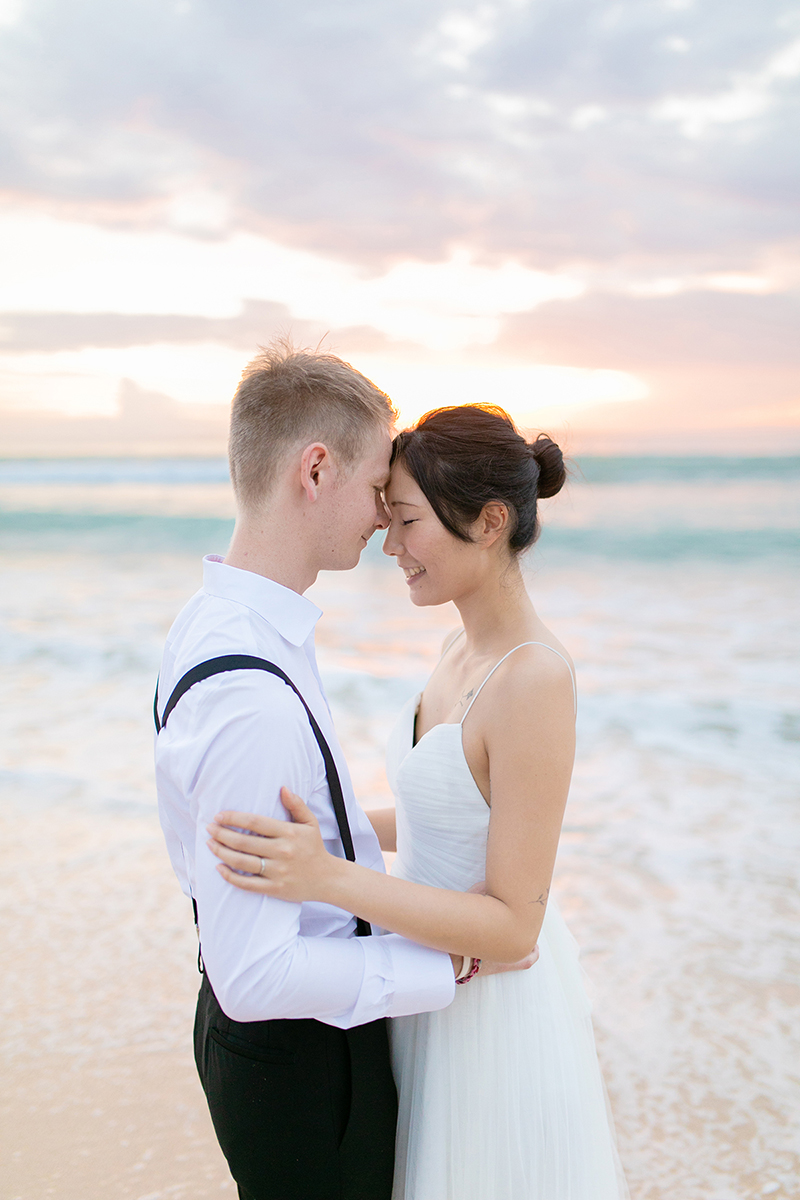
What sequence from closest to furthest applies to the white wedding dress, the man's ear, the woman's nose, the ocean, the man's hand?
the man's ear, the man's hand, the white wedding dress, the woman's nose, the ocean

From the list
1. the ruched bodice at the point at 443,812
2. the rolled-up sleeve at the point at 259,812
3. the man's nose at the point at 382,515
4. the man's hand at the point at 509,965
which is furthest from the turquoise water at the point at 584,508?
the rolled-up sleeve at the point at 259,812

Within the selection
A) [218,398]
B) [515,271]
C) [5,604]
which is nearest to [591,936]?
[5,604]

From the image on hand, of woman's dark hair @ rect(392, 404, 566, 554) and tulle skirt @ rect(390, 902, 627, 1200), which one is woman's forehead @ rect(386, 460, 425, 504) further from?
tulle skirt @ rect(390, 902, 627, 1200)

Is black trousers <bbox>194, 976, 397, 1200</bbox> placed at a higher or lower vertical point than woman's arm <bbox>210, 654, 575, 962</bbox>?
lower

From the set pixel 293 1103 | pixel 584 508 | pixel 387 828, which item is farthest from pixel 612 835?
pixel 584 508

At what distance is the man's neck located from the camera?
1810 millimetres

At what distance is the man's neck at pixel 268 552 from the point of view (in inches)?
71.2

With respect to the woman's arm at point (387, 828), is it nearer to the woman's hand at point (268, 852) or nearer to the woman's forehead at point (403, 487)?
the woman's forehead at point (403, 487)

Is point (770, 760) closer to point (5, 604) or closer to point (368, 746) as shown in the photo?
point (368, 746)

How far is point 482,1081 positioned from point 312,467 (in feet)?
5.30

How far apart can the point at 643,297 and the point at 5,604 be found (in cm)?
1723

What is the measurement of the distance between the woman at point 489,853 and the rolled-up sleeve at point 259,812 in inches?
9.7

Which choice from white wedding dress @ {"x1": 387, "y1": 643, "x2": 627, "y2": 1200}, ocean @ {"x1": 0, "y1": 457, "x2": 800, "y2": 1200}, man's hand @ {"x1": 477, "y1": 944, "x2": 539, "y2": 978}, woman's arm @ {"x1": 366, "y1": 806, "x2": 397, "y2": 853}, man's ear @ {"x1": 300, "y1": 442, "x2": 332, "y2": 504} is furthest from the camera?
ocean @ {"x1": 0, "y1": 457, "x2": 800, "y2": 1200}

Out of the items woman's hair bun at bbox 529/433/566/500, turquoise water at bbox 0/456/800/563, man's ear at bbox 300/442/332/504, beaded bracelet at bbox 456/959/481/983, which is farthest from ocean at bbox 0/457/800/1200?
turquoise water at bbox 0/456/800/563
